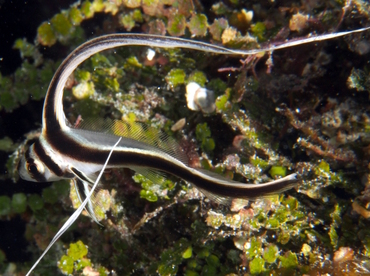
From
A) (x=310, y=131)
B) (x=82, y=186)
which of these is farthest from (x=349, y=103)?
(x=82, y=186)

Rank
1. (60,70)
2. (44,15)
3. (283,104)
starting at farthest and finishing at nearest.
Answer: (44,15) < (283,104) < (60,70)

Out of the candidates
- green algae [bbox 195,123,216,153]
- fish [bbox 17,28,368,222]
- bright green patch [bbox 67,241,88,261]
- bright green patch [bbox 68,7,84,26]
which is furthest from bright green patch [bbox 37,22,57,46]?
bright green patch [bbox 67,241,88,261]

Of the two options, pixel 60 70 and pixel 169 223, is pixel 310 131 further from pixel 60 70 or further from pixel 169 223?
pixel 60 70

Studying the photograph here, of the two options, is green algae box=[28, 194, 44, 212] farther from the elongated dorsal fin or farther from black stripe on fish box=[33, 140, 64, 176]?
the elongated dorsal fin

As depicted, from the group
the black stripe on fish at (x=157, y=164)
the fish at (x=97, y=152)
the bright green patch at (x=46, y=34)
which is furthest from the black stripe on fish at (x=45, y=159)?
the bright green patch at (x=46, y=34)

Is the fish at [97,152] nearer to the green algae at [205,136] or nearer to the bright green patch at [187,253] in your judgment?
the green algae at [205,136]

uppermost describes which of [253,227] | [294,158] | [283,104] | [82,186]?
[283,104]
